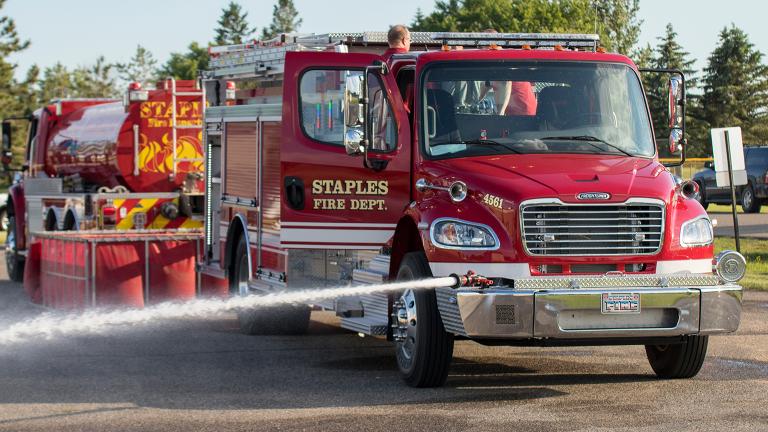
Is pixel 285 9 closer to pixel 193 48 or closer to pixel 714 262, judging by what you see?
pixel 193 48

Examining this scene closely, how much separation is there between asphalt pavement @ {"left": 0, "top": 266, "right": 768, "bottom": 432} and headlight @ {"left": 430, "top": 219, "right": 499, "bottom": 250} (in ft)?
3.51

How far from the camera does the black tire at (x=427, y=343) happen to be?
9.64 metres

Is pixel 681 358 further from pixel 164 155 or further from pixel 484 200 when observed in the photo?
pixel 164 155

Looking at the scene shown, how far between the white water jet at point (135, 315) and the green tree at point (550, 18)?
57013 mm

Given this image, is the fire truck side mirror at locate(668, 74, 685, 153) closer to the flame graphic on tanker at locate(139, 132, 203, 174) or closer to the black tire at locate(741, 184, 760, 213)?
the flame graphic on tanker at locate(139, 132, 203, 174)

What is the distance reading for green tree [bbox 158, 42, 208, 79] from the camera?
386ft

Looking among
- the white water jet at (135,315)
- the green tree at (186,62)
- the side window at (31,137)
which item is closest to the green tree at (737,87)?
the green tree at (186,62)

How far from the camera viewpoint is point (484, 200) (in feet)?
31.2

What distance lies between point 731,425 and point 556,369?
2751 millimetres

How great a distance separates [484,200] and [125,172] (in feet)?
39.2

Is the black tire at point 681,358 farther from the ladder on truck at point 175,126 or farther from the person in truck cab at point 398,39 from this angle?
the ladder on truck at point 175,126

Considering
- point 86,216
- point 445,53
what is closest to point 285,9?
point 86,216

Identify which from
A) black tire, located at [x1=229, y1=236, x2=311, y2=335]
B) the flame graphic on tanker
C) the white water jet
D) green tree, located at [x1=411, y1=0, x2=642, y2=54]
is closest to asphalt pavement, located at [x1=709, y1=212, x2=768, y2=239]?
the flame graphic on tanker

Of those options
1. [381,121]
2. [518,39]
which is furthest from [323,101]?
[518,39]
